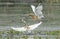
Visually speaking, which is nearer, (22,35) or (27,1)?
(22,35)

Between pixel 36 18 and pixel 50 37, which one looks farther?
pixel 36 18

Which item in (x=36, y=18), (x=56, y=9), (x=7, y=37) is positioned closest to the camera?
(x=7, y=37)

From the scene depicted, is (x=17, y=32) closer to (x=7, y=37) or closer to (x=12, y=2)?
(x=7, y=37)

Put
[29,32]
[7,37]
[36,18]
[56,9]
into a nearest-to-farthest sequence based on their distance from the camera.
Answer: [7,37] → [29,32] → [36,18] → [56,9]

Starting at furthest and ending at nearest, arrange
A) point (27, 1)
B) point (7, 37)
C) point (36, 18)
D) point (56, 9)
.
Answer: point (27, 1), point (56, 9), point (36, 18), point (7, 37)

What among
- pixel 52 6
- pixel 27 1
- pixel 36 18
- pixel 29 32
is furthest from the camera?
pixel 27 1

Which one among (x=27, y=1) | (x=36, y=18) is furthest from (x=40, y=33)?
(x=27, y=1)

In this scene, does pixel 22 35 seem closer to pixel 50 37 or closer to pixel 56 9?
pixel 50 37

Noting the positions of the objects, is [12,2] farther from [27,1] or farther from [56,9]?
[56,9]

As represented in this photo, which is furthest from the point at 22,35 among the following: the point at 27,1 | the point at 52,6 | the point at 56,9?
the point at 27,1
